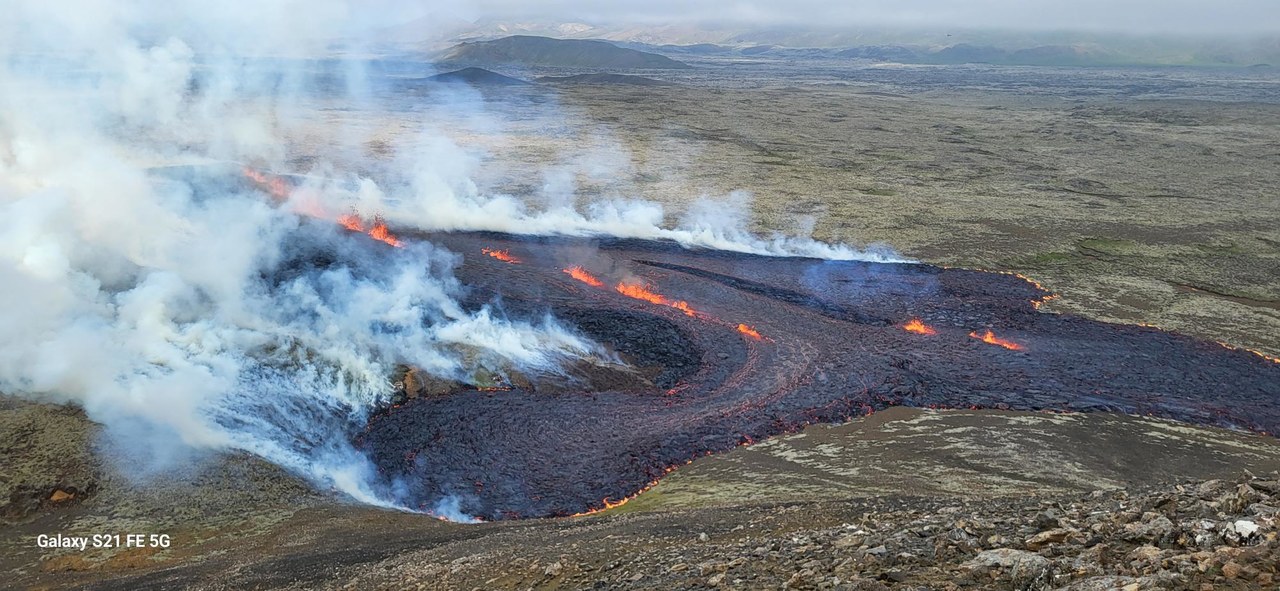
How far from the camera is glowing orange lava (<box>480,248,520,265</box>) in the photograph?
34750 millimetres

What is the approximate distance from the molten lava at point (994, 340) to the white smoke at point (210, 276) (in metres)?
10.9

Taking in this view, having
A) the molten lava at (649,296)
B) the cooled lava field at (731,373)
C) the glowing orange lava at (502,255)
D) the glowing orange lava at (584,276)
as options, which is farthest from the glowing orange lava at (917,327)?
the glowing orange lava at (502,255)

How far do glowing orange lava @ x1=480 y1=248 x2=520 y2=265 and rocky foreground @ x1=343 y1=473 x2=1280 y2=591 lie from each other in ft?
71.7

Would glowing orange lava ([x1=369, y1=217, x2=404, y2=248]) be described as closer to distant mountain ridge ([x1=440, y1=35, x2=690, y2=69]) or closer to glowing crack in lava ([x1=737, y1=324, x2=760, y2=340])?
glowing crack in lava ([x1=737, y1=324, x2=760, y2=340])

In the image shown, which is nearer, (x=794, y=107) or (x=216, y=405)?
(x=216, y=405)

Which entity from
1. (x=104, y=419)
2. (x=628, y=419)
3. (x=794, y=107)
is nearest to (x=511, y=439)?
(x=628, y=419)

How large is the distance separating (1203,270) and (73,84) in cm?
5826

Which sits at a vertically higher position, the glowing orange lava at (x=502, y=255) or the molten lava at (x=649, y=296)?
the glowing orange lava at (x=502, y=255)

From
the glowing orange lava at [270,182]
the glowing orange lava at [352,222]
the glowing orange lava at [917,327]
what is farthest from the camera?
the glowing orange lava at [270,182]

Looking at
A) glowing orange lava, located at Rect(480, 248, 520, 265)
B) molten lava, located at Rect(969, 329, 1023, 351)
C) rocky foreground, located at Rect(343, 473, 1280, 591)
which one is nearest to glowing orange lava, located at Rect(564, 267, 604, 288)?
glowing orange lava, located at Rect(480, 248, 520, 265)

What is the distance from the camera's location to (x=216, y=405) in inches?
784

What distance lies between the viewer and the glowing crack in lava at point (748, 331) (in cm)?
2788

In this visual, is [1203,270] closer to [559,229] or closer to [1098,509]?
[559,229]

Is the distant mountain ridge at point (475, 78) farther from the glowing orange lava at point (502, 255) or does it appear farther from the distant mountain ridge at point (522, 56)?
the glowing orange lava at point (502, 255)
